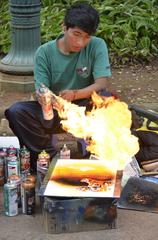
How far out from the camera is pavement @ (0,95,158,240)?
3.95m

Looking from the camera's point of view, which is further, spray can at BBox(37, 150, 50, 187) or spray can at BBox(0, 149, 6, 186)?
spray can at BBox(0, 149, 6, 186)

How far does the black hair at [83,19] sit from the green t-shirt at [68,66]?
11.5 inches

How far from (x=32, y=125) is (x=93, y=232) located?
123 cm

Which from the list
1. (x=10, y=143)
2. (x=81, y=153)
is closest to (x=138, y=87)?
(x=81, y=153)

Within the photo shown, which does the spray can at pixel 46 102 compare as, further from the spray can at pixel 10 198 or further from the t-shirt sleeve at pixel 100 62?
the spray can at pixel 10 198

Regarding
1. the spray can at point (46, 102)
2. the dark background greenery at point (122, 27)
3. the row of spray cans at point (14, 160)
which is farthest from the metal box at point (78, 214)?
the dark background greenery at point (122, 27)

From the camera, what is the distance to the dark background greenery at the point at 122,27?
793 centimetres

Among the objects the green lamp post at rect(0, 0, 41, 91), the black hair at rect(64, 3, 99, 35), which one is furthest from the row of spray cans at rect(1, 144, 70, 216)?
the green lamp post at rect(0, 0, 41, 91)

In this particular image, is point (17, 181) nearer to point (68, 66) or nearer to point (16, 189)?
point (16, 189)

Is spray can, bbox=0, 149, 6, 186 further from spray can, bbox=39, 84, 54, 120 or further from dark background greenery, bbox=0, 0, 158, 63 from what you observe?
dark background greenery, bbox=0, 0, 158, 63

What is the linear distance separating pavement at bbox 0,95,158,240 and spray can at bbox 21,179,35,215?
0.05m

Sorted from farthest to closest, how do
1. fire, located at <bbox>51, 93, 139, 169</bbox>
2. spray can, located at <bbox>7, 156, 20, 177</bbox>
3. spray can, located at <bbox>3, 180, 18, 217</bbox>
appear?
fire, located at <bbox>51, 93, 139, 169</bbox>
spray can, located at <bbox>7, 156, 20, 177</bbox>
spray can, located at <bbox>3, 180, 18, 217</bbox>

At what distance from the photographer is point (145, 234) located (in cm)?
398

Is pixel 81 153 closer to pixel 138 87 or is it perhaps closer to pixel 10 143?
pixel 10 143
